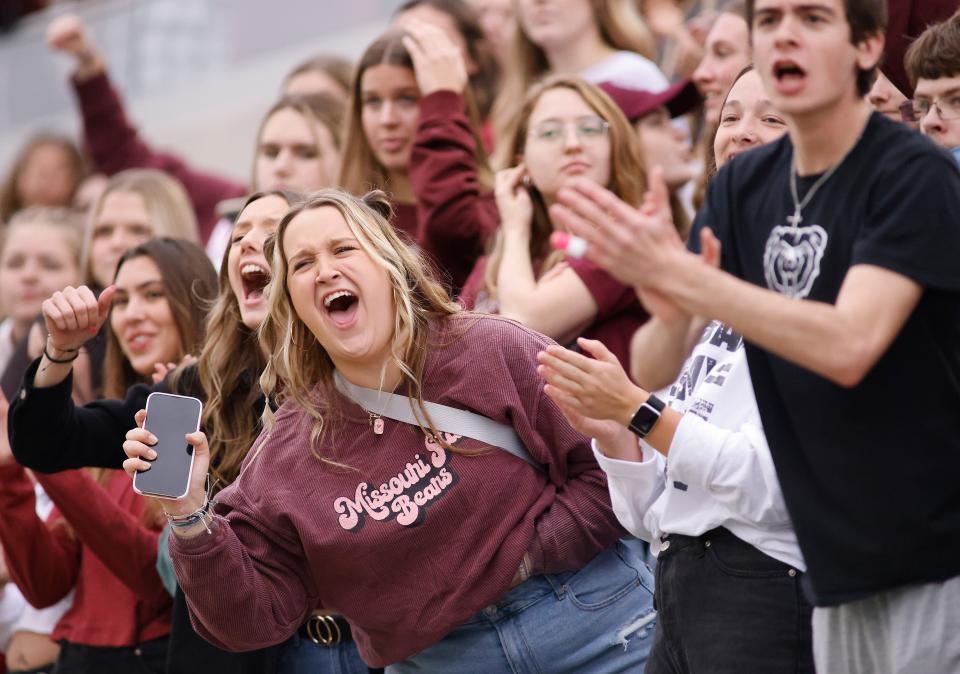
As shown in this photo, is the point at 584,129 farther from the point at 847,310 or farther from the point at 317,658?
the point at 847,310

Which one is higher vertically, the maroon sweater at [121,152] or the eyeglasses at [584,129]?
the eyeglasses at [584,129]

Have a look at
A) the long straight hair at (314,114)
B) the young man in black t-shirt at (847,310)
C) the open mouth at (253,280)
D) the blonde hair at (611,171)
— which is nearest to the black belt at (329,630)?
the open mouth at (253,280)

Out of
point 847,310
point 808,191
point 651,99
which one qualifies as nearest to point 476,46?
point 651,99

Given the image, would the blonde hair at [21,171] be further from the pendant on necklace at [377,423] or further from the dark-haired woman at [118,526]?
the pendant on necklace at [377,423]

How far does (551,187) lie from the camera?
4602 mm

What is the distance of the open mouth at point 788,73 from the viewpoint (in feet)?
8.16

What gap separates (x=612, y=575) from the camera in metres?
3.62

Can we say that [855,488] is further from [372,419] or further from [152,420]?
[152,420]

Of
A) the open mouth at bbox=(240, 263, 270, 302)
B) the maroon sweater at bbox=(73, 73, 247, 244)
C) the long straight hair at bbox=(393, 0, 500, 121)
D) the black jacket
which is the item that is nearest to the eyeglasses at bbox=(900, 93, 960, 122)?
the open mouth at bbox=(240, 263, 270, 302)

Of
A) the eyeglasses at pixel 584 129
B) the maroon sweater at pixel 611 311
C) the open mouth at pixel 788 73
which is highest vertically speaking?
the open mouth at pixel 788 73

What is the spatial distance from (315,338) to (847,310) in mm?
1649

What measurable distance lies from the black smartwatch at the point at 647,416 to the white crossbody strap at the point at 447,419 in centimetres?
63

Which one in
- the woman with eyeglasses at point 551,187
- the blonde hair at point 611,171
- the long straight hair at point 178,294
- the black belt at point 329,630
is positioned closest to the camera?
the black belt at point 329,630

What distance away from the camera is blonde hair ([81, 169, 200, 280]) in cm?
578
